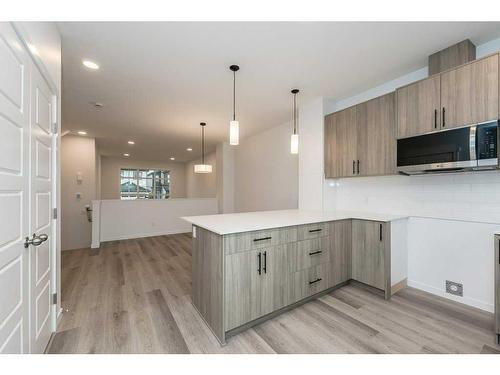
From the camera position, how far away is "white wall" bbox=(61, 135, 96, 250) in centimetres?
499

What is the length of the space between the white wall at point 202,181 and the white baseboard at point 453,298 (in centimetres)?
565

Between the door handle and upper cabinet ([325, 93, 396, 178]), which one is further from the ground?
upper cabinet ([325, 93, 396, 178])

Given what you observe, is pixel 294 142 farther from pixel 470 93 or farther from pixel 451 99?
pixel 470 93

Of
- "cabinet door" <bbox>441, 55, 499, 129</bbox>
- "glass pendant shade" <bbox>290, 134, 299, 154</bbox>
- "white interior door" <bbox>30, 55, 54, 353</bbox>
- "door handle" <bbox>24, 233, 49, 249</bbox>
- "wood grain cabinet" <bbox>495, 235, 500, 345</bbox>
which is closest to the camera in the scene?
"door handle" <bbox>24, 233, 49, 249</bbox>

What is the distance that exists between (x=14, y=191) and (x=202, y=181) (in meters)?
8.25

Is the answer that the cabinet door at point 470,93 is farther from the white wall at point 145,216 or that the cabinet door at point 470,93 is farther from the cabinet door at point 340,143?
the white wall at point 145,216

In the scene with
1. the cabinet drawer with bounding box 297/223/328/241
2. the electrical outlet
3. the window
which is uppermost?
the window

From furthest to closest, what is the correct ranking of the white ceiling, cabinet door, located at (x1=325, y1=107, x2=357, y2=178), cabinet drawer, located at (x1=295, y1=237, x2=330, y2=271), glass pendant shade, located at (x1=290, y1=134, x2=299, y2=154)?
cabinet door, located at (x1=325, y1=107, x2=357, y2=178) → glass pendant shade, located at (x1=290, y1=134, x2=299, y2=154) → cabinet drawer, located at (x1=295, y1=237, x2=330, y2=271) → the white ceiling

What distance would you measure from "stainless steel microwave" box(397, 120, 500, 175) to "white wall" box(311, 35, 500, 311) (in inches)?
15.5

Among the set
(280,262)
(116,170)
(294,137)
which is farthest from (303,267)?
(116,170)

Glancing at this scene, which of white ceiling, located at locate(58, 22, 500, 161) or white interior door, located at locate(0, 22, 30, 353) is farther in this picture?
white ceiling, located at locate(58, 22, 500, 161)

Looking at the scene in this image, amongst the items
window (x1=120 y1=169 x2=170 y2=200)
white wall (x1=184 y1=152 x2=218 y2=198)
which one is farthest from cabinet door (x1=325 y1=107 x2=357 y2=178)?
window (x1=120 y1=169 x2=170 y2=200)

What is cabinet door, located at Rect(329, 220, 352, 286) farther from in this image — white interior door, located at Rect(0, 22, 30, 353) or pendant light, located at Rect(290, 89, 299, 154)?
white interior door, located at Rect(0, 22, 30, 353)
